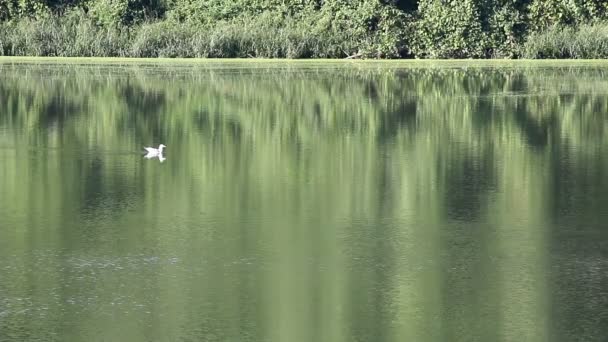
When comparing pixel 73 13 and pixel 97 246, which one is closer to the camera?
pixel 97 246

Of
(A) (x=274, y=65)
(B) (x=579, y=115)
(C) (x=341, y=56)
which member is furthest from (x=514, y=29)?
(B) (x=579, y=115)

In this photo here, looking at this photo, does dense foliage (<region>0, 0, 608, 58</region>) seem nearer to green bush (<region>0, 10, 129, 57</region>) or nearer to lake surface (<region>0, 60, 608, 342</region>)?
green bush (<region>0, 10, 129, 57</region>)

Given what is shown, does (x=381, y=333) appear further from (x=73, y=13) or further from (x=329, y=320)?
(x=73, y=13)

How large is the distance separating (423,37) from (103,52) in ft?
29.3

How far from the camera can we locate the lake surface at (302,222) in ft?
27.7

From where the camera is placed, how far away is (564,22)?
37719mm

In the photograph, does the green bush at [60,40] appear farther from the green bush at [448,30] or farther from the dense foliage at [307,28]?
the green bush at [448,30]

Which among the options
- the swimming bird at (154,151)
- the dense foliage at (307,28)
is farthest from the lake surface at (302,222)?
the dense foliage at (307,28)

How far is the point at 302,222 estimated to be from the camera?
11453 mm

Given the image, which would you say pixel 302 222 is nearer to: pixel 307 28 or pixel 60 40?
pixel 307 28

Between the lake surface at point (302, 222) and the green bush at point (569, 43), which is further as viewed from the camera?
the green bush at point (569, 43)

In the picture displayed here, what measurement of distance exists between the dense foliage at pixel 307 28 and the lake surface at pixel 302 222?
13746 mm

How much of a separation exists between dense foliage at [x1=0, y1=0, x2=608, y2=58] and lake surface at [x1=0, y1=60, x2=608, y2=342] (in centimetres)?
1375

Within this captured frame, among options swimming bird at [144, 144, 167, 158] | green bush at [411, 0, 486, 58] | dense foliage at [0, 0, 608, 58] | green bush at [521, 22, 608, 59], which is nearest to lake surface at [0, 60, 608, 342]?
swimming bird at [144, 144, 167, 158]
